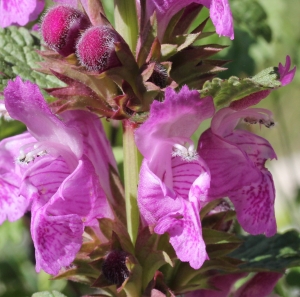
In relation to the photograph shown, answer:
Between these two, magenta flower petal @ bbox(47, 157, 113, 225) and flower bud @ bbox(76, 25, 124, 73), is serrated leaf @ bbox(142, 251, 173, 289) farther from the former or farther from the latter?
flower bud @ bbox(76, 25, 124, 73)

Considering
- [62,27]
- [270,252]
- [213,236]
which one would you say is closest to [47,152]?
[62,27]

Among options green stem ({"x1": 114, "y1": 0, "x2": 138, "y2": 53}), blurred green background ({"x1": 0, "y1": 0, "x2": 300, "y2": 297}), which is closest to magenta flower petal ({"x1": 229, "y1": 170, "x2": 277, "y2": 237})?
green stem ({"x1": 114, "y1": 0, "x2": 138, "y2": 53})

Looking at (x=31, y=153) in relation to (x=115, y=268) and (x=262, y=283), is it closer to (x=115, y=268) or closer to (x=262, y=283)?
(x=115, y=268)

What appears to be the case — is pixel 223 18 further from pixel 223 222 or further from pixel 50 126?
pixel 223 222

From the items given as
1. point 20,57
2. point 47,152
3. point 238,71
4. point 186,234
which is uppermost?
point 20,57

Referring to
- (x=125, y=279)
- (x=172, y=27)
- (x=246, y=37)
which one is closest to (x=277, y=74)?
(x=172, y=27)

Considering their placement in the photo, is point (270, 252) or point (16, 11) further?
point (270, 252)

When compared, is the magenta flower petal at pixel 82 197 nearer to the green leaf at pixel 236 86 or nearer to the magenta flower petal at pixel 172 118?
the magenta flower petal at pixel 172 118
